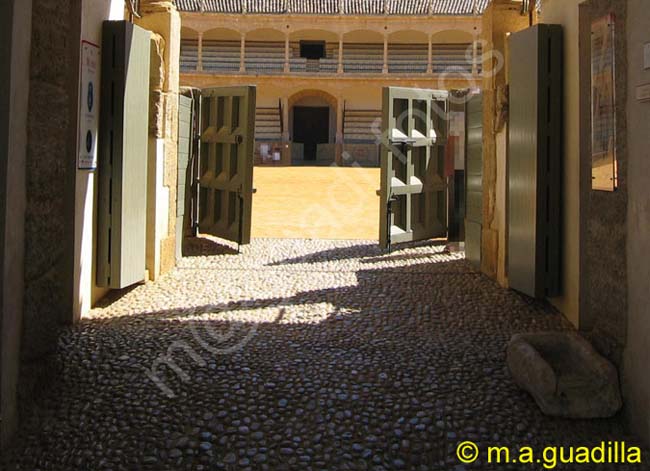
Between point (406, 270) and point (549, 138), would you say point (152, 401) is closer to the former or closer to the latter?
→ point (549, 138)

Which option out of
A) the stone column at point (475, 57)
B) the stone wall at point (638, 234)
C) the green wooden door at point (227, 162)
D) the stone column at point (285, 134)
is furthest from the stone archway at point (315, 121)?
the stone wall at point (638, 234)

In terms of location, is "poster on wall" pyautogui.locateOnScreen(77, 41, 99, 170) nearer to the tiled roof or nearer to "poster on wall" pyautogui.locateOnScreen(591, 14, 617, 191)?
"poster on wall" pyautogui.locateOnScreen(591, 14, 617, 191)

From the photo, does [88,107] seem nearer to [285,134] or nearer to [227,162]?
[227,162]

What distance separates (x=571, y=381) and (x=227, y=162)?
19.9ft

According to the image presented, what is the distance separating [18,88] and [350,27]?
108 ft

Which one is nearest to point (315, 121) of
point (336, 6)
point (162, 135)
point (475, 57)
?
point (336, 6)

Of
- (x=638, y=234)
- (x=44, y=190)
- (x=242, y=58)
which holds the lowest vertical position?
(x=638, y=234)

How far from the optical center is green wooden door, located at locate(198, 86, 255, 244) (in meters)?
8.54

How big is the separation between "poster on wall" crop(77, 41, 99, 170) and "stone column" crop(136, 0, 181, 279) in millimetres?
1141

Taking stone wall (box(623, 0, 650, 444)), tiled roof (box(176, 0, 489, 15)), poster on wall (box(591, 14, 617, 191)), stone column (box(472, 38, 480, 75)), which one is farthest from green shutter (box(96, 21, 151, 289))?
tiled roof (box(176, 0, 489, 15))

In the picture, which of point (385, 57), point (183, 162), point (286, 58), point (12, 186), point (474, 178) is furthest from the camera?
point (385, 57)

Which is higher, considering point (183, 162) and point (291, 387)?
point (183, 162)

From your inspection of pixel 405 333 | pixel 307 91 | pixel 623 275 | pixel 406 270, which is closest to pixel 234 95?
pixel 406 270

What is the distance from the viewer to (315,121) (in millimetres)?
34812
